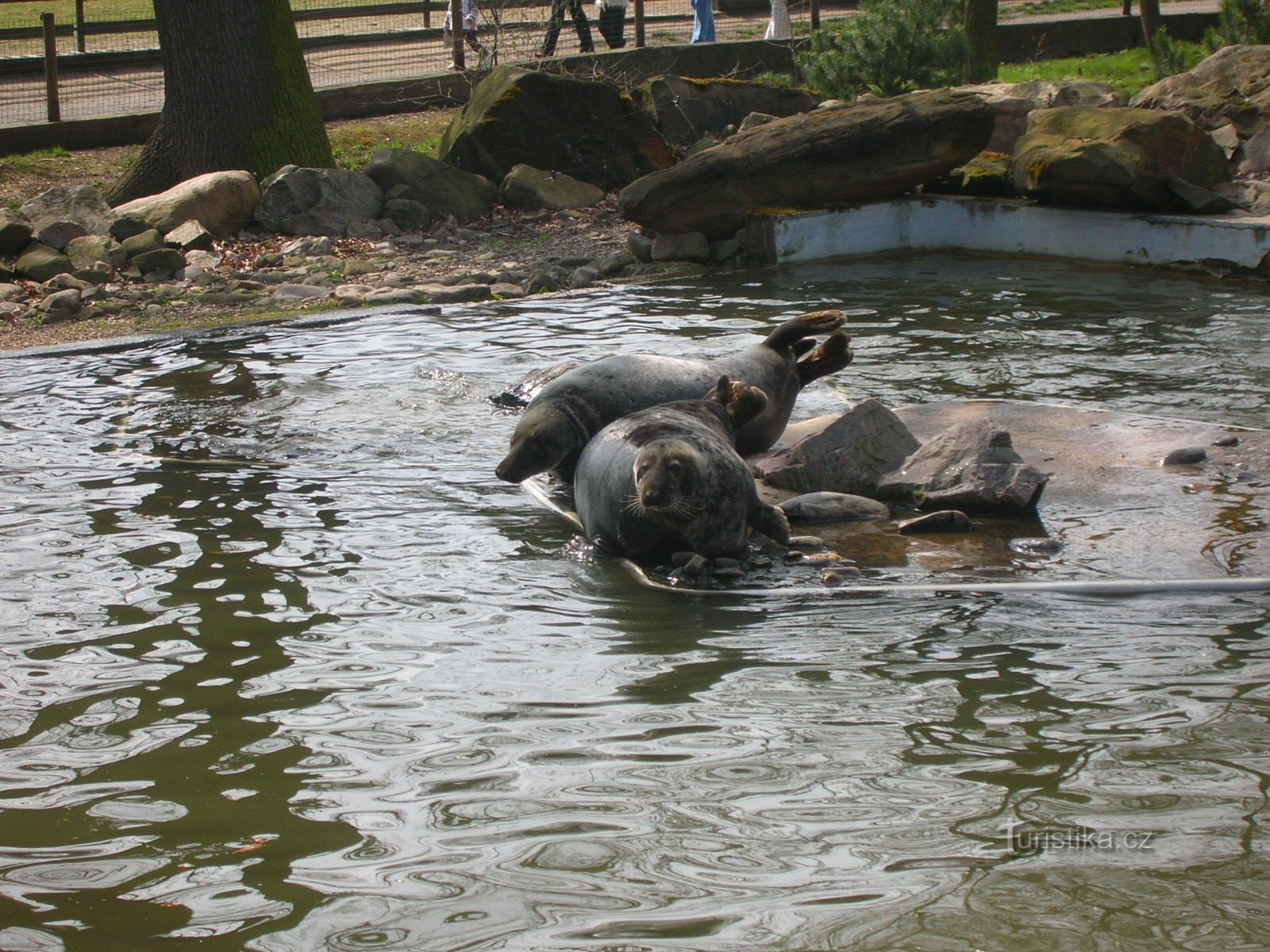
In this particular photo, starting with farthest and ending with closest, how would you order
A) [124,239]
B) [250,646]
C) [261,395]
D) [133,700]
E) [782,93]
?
[782,93], [124,239], [261,395], [250,646], [133,700]

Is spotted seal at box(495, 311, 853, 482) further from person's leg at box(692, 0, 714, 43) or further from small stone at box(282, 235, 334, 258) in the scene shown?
person's leg at box(692, 0, 714, 43)

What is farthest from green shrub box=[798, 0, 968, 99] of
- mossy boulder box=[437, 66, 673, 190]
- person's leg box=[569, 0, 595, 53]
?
person's leg box=[569, 0, 595, 53]

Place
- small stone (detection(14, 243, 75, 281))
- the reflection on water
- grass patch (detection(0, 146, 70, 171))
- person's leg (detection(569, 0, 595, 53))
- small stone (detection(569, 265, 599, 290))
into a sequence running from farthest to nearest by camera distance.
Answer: person's leg (detection(569, 0, 595, 53)) < grass patch (detection(0, 146, 70, 171)) < small stone (detection(14, 243, 75, 281)) < small stone (detection(569, 265, 599, 290)) < the reflection on water

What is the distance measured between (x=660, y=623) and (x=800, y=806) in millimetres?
1409

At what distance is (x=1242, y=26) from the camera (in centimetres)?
1830

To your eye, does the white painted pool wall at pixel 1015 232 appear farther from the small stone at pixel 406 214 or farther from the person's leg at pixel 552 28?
the person's leg at pixel 552 28

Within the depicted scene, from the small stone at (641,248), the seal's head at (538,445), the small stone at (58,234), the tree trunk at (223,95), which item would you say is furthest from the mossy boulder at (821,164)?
the seal's head at (538,445)

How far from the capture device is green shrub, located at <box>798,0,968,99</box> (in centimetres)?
1716

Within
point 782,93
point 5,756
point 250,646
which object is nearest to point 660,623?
point 250,646

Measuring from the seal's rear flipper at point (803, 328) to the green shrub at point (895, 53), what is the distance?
440 inches

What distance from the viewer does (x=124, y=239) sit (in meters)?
12.9

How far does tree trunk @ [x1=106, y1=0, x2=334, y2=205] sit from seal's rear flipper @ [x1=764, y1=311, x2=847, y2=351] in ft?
30.9

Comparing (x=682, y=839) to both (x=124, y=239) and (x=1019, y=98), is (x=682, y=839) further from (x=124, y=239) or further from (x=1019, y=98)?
(x=1019, y=98)

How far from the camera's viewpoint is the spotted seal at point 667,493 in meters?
5.06
